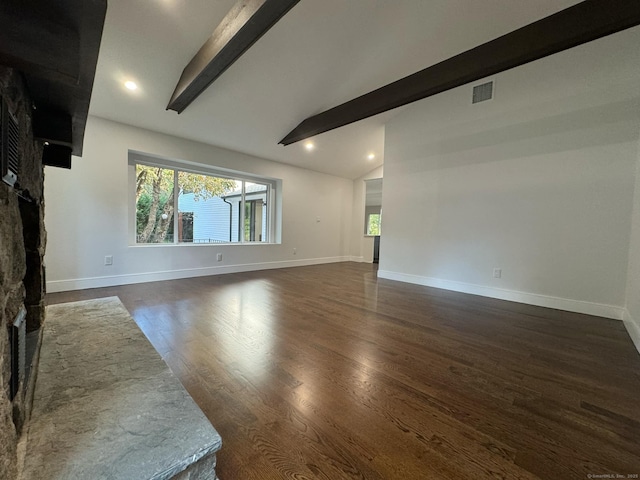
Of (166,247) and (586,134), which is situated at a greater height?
(586,134)

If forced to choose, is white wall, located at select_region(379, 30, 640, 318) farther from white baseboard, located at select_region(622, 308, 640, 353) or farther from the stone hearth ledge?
the stone hearth ledge

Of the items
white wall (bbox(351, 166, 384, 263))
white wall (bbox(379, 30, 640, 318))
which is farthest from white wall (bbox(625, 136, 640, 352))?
white wall (bbox(351, 166, 384, 263))

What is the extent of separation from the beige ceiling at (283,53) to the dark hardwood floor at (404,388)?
270cm

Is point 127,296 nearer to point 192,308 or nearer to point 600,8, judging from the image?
point 192,308

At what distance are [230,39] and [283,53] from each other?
3.20 ft

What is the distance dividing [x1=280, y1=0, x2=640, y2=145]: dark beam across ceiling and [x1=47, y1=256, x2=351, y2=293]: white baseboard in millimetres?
3490

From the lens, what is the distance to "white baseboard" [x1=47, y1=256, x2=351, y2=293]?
345 centimetres

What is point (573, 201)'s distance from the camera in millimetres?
3133

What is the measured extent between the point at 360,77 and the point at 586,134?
2.88m

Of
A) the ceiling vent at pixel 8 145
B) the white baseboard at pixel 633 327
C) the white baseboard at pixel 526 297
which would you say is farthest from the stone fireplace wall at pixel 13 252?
the white baseboard at pixel 526 297

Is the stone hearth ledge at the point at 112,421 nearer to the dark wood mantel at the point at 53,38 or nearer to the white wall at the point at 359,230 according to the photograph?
the dark wood mantel at the point at 53,38

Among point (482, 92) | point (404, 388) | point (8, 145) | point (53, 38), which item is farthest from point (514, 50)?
point (8, 145)

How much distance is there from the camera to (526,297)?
3.45m

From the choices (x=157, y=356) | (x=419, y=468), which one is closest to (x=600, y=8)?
(x=419, y=468)
